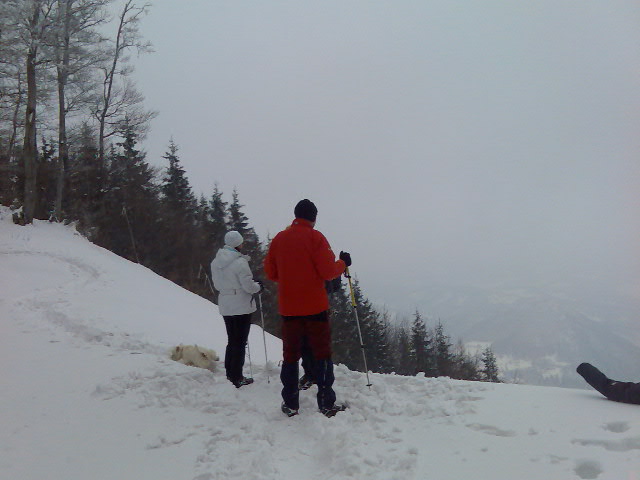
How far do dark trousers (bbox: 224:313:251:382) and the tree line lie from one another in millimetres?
6666

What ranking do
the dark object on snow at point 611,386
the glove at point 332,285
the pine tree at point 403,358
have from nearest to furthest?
1. the dark object on snow at point 611,386
2. the glove at point 332,285
3. the pine tree at point 403,358

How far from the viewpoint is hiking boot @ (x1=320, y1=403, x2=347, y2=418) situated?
4.91 metres

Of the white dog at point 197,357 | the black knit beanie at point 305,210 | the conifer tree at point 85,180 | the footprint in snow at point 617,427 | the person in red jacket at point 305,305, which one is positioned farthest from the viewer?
the conifer tree at point 85,180

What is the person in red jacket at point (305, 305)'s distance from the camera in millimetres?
5020

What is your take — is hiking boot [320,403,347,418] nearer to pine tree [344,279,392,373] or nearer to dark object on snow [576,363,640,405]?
dark object on snow [576,363,640,405]

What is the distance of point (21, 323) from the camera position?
8.93 m

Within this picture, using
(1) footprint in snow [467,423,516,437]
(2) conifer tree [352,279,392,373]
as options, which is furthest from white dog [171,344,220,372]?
(2) conifer tree [352,279,392,373]

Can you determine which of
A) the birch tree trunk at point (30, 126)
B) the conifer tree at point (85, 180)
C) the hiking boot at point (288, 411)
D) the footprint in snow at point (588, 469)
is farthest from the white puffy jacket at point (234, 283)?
the conifer tree at point (85, 180)

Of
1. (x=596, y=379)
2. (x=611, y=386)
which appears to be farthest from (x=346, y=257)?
(x=611, y=386)

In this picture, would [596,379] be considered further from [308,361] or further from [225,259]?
[225,259]

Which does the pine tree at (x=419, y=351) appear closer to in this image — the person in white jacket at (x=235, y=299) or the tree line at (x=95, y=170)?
the tree line at (x=95, y=170)

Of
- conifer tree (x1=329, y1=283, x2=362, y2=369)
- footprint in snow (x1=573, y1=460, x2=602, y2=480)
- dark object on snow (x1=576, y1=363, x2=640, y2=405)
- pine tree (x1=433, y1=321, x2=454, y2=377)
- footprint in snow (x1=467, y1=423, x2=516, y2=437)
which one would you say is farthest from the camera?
pine tree (x1=433, y1=321, x2=454, y2=377)

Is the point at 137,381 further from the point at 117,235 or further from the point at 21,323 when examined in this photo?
the point at 117,235

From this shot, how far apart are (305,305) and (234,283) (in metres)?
1.46
